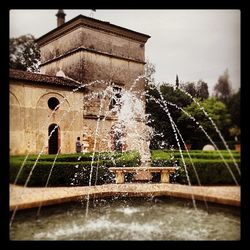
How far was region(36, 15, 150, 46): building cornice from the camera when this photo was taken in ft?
46.7

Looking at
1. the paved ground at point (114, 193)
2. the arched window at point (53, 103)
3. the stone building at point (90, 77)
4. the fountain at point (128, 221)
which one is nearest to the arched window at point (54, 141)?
the stone building at point (90, 77)

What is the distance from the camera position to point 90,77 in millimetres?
15328

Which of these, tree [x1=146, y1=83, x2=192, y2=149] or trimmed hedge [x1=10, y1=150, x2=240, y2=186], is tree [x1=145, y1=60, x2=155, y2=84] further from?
trimmed hedge [x1=10, y1=150, x2=240, y2=186]

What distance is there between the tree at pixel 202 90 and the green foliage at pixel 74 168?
4016 mm

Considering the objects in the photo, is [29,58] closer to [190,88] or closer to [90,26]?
[90,26]

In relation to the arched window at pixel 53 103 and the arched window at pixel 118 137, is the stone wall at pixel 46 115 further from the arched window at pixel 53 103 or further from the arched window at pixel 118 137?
the arched window at pixel 118 137

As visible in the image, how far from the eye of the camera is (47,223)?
587cm

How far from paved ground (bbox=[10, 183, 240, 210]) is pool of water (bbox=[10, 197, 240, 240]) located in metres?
0.17

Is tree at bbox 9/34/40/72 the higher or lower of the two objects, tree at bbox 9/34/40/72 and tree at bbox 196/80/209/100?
the higher

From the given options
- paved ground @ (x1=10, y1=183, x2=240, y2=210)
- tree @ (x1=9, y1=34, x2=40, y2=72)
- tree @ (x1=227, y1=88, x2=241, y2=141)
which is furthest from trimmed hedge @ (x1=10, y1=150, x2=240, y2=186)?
tree @ (x1=9, y1=34, x2=40, y2=72)

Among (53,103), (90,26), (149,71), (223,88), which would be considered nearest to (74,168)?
(53,103)

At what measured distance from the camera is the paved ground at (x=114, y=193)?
555 centimetres
